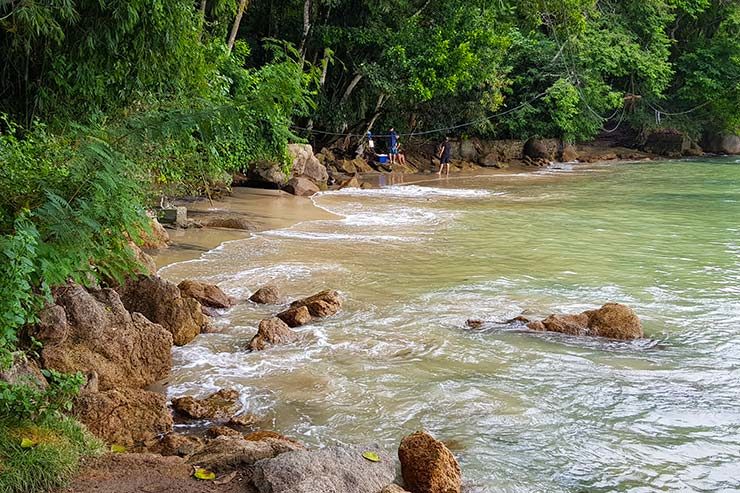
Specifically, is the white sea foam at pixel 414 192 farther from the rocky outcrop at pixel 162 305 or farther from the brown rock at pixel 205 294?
the rocky outcrop at pixel 162 305

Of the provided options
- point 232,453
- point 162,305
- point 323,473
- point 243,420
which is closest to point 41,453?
point 232,453

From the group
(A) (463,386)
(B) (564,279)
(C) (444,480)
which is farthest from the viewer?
(B) (564,279)

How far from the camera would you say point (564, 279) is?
11.1m

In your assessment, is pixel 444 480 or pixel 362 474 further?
pixel 444 480

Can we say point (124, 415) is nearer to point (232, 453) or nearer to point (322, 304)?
point (232, 453)

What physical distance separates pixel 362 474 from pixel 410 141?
2949cm

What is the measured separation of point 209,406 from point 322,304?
287 cm

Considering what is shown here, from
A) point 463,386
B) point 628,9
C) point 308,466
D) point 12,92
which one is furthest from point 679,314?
point 628,9

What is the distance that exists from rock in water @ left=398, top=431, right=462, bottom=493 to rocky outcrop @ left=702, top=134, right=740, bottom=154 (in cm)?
4374

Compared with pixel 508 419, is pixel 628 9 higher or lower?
higher

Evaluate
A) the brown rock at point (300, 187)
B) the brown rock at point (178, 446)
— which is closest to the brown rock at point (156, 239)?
the brown rock at point (178, 446)

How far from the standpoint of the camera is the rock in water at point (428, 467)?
15.1 feet

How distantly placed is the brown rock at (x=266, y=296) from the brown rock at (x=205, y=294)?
37 centimetres

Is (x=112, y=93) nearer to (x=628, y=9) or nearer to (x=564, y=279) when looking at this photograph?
(x=564, y=279)
